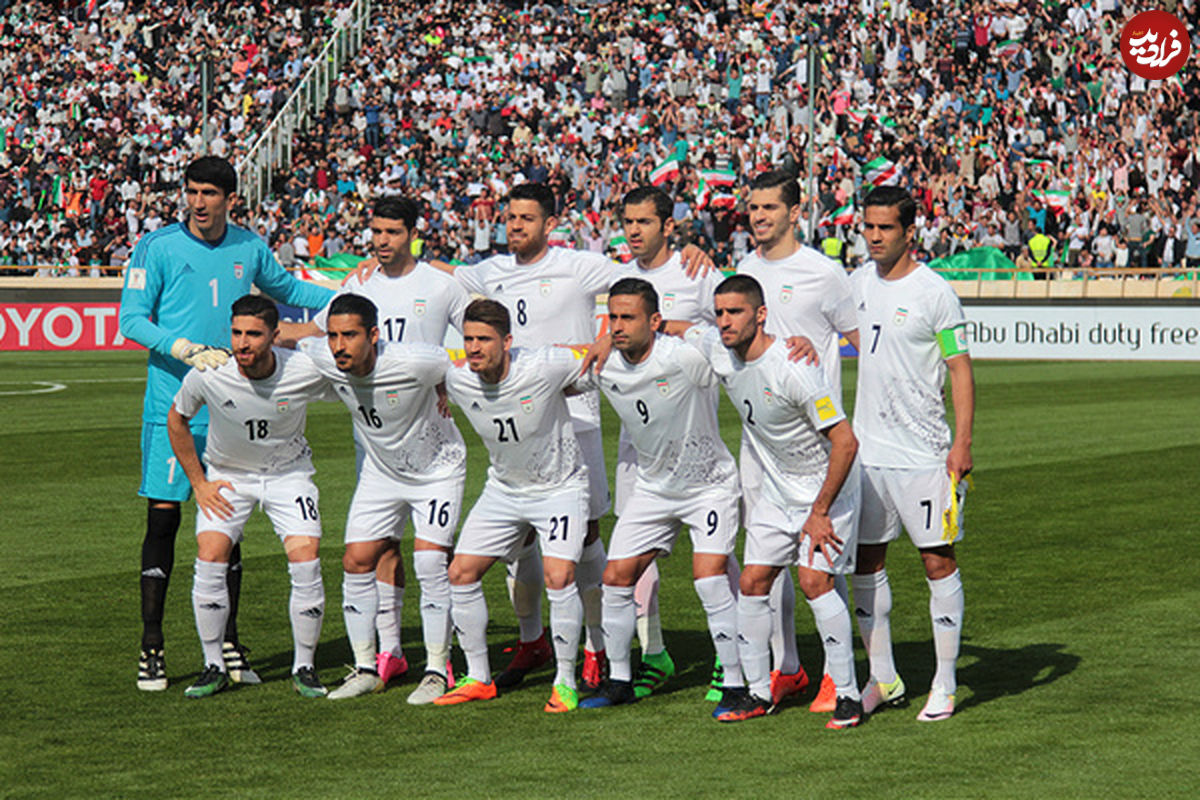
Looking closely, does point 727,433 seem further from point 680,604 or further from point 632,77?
point 632,77

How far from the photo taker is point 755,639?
7.02 meters

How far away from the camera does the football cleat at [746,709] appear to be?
700 cm

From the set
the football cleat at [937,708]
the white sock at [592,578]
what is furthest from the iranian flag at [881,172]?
the football cleat at [937,708]

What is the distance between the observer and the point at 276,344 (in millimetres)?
7750

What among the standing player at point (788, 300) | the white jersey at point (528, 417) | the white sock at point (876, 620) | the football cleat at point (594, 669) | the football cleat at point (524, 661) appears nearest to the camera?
the white sock at point (876, 620)

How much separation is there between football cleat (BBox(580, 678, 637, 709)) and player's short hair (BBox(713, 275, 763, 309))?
183 centimetres

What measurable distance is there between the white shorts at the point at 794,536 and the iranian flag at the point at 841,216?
27006mm

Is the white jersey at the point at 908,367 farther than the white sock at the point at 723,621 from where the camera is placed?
No

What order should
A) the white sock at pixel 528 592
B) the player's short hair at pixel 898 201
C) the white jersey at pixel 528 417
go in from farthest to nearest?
1. the white sock at pixel 528 592
2. the white jersey at pixel 528 417
3. the player's short hair at pixel 898 201

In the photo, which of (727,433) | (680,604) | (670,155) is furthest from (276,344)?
(670,155)

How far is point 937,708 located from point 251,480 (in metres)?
3.28

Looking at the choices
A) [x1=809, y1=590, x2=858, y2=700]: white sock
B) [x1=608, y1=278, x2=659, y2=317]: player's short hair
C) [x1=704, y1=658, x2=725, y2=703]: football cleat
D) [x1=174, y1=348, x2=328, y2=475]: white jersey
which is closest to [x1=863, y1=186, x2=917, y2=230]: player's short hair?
[x1=608, y1=278, x2=659, y2=317]: player's short hair

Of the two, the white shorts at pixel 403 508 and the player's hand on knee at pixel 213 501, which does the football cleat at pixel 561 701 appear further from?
the player's hand on knee at pixel 213 501

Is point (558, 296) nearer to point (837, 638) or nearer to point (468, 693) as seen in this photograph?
point (468, 693)
